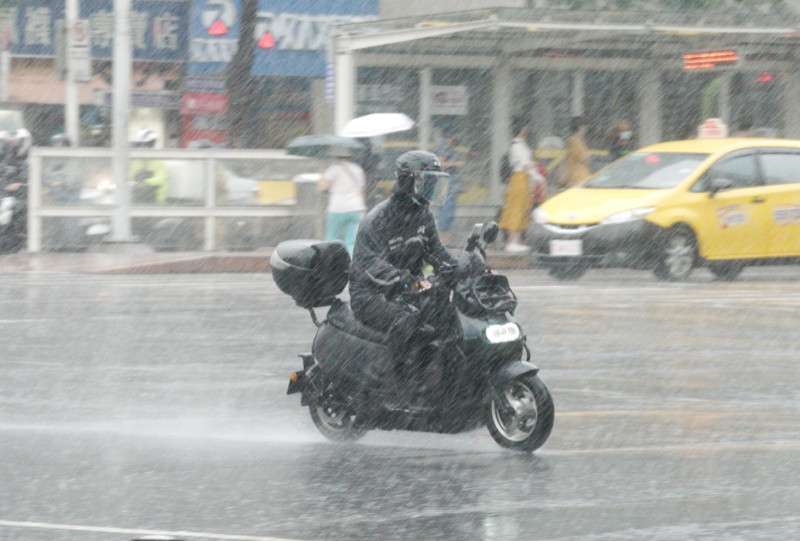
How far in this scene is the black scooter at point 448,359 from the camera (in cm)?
801

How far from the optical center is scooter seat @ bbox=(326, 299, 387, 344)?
8.24 meters

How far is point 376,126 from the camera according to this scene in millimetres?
20484

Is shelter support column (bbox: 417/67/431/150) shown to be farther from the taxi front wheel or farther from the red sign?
the red sign

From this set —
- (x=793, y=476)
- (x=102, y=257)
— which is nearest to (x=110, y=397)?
(x=793, y=476)

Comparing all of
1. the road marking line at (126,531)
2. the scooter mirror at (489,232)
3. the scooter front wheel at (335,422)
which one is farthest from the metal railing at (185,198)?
the road marking line at (126,531)

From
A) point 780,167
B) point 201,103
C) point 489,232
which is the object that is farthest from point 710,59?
point 489,232

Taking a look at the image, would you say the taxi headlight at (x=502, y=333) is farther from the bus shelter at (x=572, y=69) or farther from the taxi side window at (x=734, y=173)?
the bus shelter at (x=572, y=69)

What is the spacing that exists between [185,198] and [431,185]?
1465cm

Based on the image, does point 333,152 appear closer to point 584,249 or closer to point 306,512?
point 584,249

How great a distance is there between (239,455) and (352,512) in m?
1.52

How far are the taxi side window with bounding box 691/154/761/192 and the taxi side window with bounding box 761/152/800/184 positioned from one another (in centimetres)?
15

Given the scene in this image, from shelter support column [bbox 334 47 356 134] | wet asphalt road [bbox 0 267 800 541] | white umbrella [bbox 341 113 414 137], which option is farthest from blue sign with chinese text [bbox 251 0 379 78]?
wet asphalt road [bbox 0 267 800 541]

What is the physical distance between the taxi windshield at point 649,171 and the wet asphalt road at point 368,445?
468 cm

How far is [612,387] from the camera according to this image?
34.4ft
